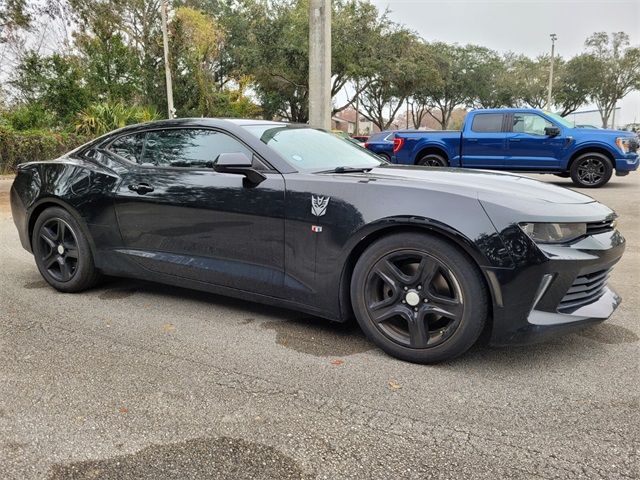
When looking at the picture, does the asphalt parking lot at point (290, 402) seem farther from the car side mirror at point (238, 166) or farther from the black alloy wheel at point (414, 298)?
the car side mirror at point (238, 166)

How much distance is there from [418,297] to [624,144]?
1035 cm

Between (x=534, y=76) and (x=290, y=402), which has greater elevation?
(x=534, y=76)

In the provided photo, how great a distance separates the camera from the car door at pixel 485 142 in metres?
11.7

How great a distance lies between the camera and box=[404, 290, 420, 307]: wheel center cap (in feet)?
9.66

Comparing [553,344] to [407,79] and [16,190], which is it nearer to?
[16,190]

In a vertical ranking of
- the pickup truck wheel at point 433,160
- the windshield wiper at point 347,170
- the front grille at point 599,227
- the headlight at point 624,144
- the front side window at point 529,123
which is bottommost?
the front grille at point 599,227

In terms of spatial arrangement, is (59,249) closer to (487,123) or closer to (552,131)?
(487,123)

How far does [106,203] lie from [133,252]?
438mm

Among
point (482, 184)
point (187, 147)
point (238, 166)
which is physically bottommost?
point (482, 184)

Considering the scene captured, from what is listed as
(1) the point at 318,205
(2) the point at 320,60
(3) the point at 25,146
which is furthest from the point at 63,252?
(3) the point at 25,146

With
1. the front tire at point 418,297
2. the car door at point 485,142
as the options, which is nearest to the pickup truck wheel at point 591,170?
the car door at point 485,142

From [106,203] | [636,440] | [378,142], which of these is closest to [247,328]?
[106,203]

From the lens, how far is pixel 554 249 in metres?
2.73

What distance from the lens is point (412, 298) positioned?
2.95m
